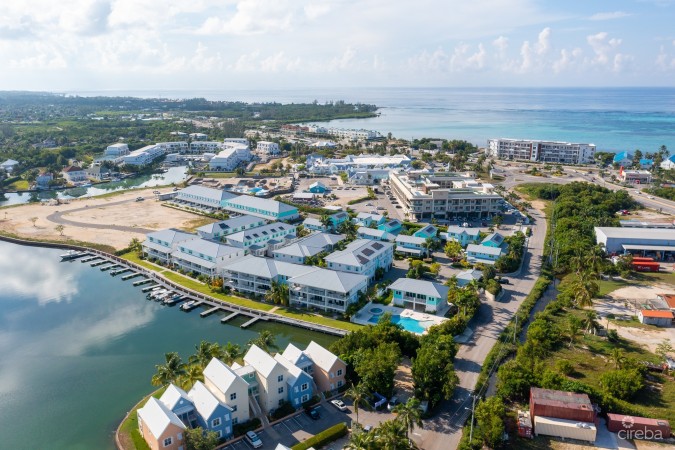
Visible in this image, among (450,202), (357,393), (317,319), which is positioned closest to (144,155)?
(450,202)

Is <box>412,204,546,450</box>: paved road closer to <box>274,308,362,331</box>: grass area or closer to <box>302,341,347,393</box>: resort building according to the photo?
<box>302,341,347,393</box>: resort building

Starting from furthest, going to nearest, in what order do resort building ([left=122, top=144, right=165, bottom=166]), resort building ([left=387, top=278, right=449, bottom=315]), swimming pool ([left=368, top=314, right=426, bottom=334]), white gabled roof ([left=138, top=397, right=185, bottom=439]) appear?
resort building ([left=122, top=144, right=165, bottom=166]) → resort building ([left=387, top=278, right=449, bottom=315]) → swimming pool ([left=368, top=314, right=426, bottom=334]) → white gabled roof ([left=138, top=397, right=185, bottom=439])

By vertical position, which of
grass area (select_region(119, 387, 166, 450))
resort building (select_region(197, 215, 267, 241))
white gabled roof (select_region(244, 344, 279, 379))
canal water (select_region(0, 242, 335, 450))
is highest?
resort building (select_region(197, 215, 267, 241))

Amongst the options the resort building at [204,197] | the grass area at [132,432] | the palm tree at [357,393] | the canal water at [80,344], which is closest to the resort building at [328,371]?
the palm tree at [357,393]

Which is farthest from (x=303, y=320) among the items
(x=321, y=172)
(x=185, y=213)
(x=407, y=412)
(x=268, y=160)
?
(x=268, y=160)

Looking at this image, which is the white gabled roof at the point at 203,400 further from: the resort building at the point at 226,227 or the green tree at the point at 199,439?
the resort building at the point at 226,227

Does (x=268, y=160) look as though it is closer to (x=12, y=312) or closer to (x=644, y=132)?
(x=12, y=312)

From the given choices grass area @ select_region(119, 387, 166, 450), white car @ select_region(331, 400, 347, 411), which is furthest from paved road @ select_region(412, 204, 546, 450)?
grass area @ select_region(119, 387, 166, 450)
